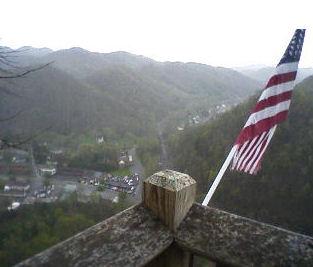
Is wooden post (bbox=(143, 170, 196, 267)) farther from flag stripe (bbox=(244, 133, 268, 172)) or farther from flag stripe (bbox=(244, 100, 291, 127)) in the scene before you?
flag stripe (bbox=(244, 133, 268, 172))

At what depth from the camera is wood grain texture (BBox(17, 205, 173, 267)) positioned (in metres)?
1.41

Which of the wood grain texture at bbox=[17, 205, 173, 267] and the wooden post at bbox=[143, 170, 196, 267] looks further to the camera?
the wooden post at bbox=[143, 170, 196, 267]

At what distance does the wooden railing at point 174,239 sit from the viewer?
145 centimetres

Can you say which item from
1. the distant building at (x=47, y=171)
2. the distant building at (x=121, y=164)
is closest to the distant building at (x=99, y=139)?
the distant building at (x=121, y=164)

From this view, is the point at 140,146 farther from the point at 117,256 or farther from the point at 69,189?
the point at 117,256

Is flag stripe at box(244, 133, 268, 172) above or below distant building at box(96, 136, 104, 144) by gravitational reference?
above

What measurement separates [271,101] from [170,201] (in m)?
3.16

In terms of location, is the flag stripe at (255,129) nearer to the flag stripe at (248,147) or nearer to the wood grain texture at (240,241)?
the flag stripe at (248,147)

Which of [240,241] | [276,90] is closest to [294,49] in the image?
[276,90]

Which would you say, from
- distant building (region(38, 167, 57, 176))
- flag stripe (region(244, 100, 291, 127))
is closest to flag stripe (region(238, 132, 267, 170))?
flag stripe (region(244, 100, 291, 127))

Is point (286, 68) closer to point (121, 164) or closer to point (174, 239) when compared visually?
point (174, 239)

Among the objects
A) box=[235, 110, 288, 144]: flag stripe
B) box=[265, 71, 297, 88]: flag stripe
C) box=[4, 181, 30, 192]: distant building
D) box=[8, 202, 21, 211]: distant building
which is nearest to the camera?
box=[235, 110, 288, 144]: flag stripe

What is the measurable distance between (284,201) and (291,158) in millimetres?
7149

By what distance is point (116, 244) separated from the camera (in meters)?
1.51
